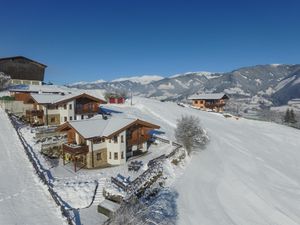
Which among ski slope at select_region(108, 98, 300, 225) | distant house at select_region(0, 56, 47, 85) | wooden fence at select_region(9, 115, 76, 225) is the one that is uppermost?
distant house at select_region(0, 56, 47, 85)

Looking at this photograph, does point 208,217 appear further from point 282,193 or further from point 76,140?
point 76,140

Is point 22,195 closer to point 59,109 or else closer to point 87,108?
point 59,109

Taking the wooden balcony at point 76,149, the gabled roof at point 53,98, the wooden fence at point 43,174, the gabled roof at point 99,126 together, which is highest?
the gabled roof at point 53,98

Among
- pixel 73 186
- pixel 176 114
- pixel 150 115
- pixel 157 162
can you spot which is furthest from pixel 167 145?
pixel 176 114

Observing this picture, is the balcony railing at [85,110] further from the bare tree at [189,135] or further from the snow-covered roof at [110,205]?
the snow-covered roof at [110,205]

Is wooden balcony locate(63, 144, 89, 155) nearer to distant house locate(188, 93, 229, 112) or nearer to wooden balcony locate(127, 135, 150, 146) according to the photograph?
wooden balcony locate(127, 135, 150, 146)

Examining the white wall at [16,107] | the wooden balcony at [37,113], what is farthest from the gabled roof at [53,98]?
the white wall at [16,107]

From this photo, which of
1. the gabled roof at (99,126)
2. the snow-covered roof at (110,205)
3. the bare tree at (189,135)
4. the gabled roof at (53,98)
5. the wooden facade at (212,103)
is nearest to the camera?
the snow-covered roof at (110,205)

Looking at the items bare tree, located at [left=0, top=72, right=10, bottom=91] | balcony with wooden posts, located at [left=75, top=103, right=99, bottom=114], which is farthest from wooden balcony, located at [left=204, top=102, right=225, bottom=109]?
bare tree, located at [left=0, top=72, right=10, bottom=91]
